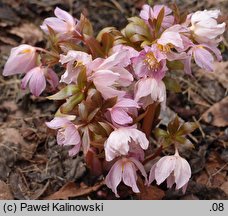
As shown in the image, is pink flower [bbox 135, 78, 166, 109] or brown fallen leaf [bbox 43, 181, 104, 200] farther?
brown fallen leaf [bbox 43, 181, 104, 200]

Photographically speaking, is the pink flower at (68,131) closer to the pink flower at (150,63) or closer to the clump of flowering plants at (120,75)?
the clump of flowering plants at (120,75)

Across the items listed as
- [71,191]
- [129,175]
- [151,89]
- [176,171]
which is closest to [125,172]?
[129,175]

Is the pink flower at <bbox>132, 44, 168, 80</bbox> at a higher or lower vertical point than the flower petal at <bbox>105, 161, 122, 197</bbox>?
higher

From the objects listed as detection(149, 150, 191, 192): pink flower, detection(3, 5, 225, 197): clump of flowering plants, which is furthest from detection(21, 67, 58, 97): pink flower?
detection(149, 150, 191, 192): pink flower

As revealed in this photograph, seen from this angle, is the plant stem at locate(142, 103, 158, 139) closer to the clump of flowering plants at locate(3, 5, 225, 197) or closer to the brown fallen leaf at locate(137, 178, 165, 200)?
the clump of flowering plants at locate(3, 5, 225, 197)

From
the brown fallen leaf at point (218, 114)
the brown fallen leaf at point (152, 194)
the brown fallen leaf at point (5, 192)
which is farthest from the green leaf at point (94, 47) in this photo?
the brown fallen leaf at point (218, 114)

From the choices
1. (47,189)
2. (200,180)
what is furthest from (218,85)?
(47,189)
